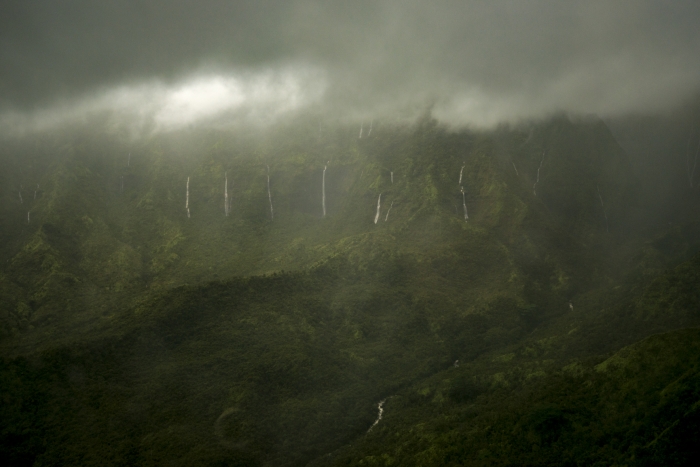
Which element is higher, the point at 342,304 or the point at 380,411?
the point at 342,304

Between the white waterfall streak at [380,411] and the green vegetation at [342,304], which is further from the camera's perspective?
the white waterfall streak at [380,411]

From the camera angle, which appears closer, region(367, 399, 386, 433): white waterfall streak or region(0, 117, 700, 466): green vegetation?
region(0, 117, 700, 466): green vegetation

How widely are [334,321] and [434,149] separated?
283 feet

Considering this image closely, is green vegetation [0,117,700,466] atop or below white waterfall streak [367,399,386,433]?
atop

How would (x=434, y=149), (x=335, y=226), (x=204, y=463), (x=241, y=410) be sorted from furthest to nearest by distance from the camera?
1. (x=434, y=149)
2. (x=335, y=226)
3. (x=241, y=410)
4. (x=204, y=463)

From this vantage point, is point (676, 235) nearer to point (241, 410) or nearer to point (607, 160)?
point (607, 160)

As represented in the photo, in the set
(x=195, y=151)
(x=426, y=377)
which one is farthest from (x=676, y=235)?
(x=195, y=151)

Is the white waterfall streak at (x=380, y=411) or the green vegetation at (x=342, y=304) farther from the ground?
the green vegetation at (x=342, y=304)

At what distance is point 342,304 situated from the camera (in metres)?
103

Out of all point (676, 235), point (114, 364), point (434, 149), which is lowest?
point (114, 364)

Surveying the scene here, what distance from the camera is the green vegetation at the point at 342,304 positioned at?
189 feet

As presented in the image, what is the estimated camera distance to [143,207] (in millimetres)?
146375

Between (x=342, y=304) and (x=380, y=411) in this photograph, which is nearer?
(x=380, y=411)

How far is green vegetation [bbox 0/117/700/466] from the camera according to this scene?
57719 millimetres
